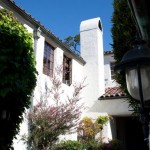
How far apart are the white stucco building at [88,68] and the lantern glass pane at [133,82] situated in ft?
23.4

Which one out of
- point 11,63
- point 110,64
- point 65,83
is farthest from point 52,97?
point 110,64

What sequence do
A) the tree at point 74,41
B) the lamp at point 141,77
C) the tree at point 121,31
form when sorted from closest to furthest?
1. the lamp at point 141,77
2. the tree at point 121,31
3. the tree at point 74,41

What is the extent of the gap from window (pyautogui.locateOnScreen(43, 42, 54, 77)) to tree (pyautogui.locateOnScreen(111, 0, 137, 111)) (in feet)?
12.9

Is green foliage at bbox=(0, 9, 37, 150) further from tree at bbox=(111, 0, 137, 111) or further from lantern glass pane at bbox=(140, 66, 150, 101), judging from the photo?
lantern glass pane at bbox=(140, 66, 150, 101)

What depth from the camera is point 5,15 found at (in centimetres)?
779

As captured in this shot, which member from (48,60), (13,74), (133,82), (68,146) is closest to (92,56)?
(48,60)

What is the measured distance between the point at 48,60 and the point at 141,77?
373 inches

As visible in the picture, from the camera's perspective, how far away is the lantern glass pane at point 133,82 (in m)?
2.86

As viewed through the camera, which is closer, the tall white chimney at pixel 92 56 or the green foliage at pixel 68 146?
the green foliage at pixel 68 146

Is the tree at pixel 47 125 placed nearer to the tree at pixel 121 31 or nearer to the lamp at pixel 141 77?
the tree at pixel 121 31

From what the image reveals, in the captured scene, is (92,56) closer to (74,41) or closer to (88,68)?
(88,68)

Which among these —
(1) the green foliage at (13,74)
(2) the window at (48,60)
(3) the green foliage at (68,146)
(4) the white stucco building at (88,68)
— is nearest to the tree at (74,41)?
(4) the white stucco building at (88,68)

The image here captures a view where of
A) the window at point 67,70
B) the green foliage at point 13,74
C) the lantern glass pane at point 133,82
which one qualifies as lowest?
the lantern glass pane at point 133,82

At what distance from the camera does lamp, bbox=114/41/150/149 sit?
2.80m
